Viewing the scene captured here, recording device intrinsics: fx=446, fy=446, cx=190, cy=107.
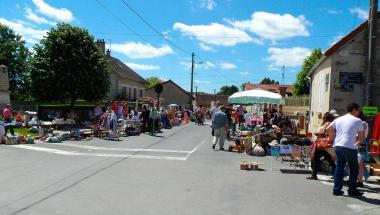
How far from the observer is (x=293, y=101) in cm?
3691

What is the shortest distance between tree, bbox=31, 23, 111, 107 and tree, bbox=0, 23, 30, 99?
98.4 feet

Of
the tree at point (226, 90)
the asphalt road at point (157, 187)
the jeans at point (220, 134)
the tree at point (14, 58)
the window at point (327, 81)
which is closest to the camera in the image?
the asphalt road at point (157, 187)

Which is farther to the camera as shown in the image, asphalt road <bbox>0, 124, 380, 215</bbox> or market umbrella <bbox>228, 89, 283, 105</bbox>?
market umbrella <bbox>228, 89, 283, 105</bbox>

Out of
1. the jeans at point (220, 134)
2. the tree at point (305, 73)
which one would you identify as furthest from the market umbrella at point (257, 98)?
the tree at point (305, 73)

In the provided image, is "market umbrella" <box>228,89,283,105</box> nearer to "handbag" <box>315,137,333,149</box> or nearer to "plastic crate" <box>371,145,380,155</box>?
"plastic crate" <box>371,145,380,155</box>

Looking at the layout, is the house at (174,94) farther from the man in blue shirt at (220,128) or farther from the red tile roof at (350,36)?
the red tile roof at (350,36)

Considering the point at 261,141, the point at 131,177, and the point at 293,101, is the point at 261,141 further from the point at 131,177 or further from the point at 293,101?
the point at 293,101

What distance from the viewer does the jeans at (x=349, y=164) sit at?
8.68m

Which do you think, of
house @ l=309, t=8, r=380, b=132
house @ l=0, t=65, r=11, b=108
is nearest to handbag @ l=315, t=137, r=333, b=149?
house @ l=309, t=8, r=380, b=132

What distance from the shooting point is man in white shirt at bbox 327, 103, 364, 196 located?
867cm

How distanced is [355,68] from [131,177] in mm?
10938

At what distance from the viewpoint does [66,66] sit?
→ 3061 cm

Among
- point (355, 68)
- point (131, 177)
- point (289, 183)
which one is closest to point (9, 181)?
point (131, 177)

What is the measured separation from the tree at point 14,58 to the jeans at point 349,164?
55693 millimetres
